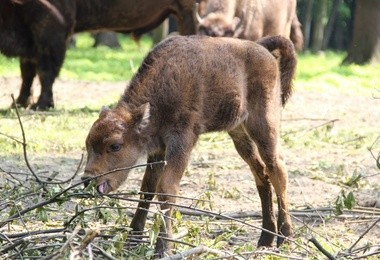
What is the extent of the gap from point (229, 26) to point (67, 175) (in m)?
4.40

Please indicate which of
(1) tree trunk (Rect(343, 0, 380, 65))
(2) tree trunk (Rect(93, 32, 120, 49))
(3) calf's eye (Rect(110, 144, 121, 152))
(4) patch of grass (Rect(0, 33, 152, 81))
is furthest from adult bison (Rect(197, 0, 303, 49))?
(2) tree trunk (Rect(93, 32, 120, 49))

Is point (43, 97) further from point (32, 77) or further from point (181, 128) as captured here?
point (181, 128)

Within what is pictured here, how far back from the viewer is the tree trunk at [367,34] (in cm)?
2481

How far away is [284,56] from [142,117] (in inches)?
60.1

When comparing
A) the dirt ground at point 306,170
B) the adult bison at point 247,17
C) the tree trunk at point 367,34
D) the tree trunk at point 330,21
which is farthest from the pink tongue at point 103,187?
the tree trunk at point 330,21

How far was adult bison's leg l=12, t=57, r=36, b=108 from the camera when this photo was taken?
14.4 meters

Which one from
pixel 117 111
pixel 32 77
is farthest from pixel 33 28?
pixel 117 111

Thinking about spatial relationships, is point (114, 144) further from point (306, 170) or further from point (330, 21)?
point (330, 21)

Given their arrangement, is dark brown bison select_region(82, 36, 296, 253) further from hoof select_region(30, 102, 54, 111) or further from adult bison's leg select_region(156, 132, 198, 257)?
hoof select_region(30, 102, 54, 111)

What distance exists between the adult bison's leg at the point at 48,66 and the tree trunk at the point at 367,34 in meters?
11.8

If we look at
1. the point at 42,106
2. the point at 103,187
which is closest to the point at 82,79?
the point at 42,106

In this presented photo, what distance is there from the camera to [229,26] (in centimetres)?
1326

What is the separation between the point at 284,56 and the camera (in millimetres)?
7430

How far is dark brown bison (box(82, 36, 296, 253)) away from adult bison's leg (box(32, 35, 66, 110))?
7.22 meters
